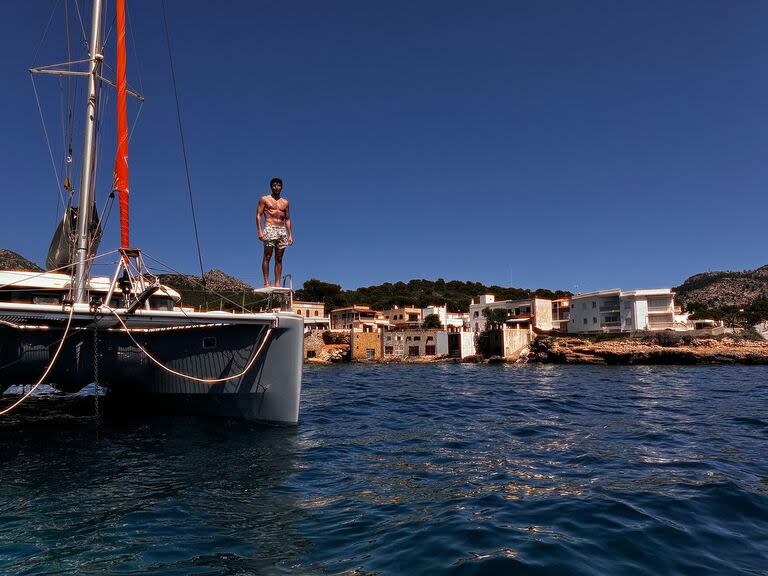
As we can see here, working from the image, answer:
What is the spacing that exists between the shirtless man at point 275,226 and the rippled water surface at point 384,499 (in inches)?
127

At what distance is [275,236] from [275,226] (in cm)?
20

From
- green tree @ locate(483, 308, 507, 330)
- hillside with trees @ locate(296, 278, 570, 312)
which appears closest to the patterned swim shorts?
green tree @ locate(483, 308, 507, 330)

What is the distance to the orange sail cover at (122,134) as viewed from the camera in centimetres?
1079

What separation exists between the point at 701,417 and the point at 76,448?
1221 centimetres

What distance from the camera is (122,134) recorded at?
11352mm

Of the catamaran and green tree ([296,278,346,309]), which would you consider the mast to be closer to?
the catamaran

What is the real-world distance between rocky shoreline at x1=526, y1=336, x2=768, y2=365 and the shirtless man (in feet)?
151

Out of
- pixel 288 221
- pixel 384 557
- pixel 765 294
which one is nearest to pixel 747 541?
pixel 384 557

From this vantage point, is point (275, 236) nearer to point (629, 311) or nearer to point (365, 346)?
point (365, 346)

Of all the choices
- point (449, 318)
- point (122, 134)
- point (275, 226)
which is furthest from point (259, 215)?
point (449, 318)

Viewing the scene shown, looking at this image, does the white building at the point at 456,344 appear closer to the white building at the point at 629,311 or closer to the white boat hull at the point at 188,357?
the white building at the point at 629,311

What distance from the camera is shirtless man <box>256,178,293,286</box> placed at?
9625 mm

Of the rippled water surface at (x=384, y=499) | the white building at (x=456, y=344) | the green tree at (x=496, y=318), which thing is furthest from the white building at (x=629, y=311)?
the rippled water surface at (x=384, y=499)

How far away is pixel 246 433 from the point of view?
29.1ft
